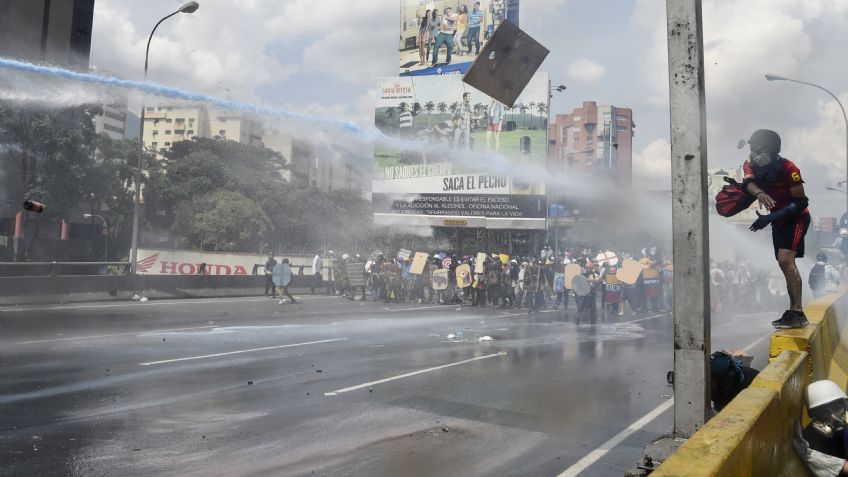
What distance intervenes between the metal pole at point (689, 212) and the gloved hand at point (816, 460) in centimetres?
76

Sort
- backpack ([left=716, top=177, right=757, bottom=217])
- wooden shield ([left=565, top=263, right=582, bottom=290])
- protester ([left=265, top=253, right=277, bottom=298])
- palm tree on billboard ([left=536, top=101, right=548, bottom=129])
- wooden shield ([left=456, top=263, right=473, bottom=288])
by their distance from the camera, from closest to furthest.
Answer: backpack ([left=716, top=177, right=757, bottom=217])
wooden shield ([left=565, top=263, right=582, bottom=290])
wooden shield ([left=456, top=263, right=473, bottom=288])
protester ([left=265, top=253, right=277, bottom=298])
palm tree on billboard ([left=536, top=101, right=548, bottom=129])

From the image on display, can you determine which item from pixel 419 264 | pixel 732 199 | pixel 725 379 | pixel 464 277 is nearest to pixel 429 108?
pixel 419 264

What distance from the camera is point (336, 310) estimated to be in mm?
20500

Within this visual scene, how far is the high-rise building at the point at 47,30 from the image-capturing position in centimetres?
3011

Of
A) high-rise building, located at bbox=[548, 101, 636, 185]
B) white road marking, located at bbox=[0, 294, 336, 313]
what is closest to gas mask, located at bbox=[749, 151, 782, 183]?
white road marking, located at bbox=[0, 294, 336, 313]

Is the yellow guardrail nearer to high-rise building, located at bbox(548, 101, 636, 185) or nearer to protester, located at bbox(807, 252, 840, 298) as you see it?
protester, located at bbox(807, 252, 840, 298)

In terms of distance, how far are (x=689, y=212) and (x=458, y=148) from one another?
3457cm

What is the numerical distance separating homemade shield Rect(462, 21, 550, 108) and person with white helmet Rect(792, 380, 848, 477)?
3115 mm

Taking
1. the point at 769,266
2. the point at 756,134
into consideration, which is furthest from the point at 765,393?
the point at 769,266

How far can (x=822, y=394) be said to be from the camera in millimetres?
4312

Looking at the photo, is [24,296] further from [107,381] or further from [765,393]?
[765,393]

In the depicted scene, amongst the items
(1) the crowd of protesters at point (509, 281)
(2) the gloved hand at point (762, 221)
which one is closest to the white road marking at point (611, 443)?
(2) the gloved hand at point (762, 221)

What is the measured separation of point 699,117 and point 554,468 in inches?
121

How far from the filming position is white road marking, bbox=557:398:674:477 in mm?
5418
